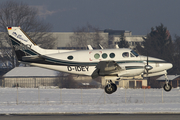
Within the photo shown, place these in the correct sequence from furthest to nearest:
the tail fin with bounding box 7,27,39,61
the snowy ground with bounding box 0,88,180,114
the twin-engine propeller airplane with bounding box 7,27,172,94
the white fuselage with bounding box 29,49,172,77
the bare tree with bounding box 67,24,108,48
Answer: the bare tree with bounding box 67,24,108,48 → the snowy ground with bounding box 0,88,180,114 → the tail fin with bounding box 7,27,39,61 → the white fuselage with bounding box 29,49,172,77 → the twin-engine propeller airplane with bounding box 7,27,172,94

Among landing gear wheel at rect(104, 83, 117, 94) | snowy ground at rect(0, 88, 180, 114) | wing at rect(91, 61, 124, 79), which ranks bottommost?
snowy ground at rect(0, 88, 180, 114)

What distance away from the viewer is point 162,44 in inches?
3752

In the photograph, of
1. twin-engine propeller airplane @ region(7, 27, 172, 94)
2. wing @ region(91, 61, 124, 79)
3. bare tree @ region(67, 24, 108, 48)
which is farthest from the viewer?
bare tree @ region(67, 24, 108, 48)

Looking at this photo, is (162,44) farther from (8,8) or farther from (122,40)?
(8,8)

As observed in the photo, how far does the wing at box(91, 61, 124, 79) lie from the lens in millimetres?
28716

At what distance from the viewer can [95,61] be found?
1188 inches

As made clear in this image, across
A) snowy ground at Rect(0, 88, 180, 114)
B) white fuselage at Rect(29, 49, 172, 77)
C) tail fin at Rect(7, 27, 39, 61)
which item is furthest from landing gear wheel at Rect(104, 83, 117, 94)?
snowy ground at Rect(0, 88, 180, 114)

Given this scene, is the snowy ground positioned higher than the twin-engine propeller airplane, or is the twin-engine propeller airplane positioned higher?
the twin-engine propeller airplane

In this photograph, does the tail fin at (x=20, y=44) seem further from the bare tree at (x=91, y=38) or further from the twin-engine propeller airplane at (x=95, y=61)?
the bare tree at (x=91, y=38)

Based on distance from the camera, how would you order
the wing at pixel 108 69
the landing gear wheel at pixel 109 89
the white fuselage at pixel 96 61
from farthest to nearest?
the landing gear wheel at pixel 109 89 < the white fuselage at pixel 96 61 < the wing at pixel 108 69

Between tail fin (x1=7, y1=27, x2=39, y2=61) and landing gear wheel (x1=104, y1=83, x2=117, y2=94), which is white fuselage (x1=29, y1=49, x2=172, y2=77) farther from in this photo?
tail fin (x1=7, y1=27, x2=39, y2=61)

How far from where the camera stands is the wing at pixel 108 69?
94.2 ft

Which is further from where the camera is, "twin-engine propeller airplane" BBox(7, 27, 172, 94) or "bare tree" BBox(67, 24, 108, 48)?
"bare tree" BBox(67, 24, 108, 48)

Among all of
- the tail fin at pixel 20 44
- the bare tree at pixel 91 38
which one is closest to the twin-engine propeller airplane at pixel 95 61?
the tail fin at pixel 20 44
